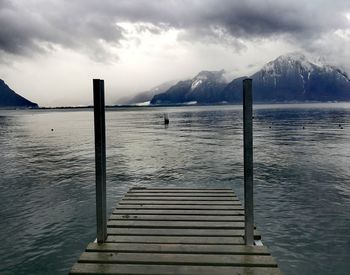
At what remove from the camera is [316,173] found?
72.6 feet

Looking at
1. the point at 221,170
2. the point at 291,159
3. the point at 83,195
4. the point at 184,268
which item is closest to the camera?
the point at 184,268

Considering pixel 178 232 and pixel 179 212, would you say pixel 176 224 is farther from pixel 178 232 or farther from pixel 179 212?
pixel 179 212

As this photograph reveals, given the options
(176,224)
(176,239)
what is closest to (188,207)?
(176,224)

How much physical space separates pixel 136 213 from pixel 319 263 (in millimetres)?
5365

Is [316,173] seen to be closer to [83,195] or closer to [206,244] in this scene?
[83,195]

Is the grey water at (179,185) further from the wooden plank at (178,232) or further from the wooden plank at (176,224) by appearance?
the wooden plank at (178,232)

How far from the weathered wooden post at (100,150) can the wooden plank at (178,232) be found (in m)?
0.69

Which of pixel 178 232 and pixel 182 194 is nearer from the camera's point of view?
pixel 178 232

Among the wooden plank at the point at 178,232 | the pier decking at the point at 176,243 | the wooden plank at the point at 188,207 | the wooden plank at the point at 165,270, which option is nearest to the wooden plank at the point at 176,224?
the pier decking at the point at 176,243

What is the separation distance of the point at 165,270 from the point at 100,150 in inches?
107

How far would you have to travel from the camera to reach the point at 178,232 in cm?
822

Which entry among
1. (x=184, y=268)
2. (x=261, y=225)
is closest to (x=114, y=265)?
(x=184, y=268)

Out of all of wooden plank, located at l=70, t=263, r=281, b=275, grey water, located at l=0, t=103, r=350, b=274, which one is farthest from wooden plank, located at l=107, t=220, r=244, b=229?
grey water, located at l=0, t=103, r=350, b=274

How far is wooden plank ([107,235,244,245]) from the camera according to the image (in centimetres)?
747
